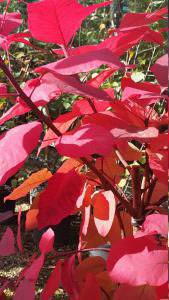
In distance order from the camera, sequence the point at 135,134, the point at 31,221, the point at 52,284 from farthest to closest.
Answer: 1. the point at 31,221
2. the point at 52,284
3. the point at 135,134

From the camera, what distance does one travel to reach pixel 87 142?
39 cm

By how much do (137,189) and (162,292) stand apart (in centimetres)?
18

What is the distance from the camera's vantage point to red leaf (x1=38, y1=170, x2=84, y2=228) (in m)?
0.51

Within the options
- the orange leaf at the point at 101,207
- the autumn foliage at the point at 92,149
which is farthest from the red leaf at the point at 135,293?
the orange leaf at the point at 101,207

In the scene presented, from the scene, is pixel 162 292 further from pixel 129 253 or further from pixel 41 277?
pixel 41 277

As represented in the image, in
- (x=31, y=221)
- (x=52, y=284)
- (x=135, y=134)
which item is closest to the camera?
(x=135, y=134)

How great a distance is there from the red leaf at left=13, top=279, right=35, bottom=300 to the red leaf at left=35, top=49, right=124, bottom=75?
21 centimetres

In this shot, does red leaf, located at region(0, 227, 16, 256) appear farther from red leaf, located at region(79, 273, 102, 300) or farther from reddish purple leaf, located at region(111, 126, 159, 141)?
reddish purple leaf, located at region(111, 126, 159, 141)

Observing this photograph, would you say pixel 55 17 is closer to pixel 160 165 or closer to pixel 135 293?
pixel 160 165

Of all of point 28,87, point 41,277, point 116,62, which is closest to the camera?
point 116,62

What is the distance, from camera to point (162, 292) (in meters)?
0.41

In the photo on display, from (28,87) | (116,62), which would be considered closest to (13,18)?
(28,87)

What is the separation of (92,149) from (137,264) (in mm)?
107

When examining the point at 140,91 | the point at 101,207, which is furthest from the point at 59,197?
the point at 140,91
